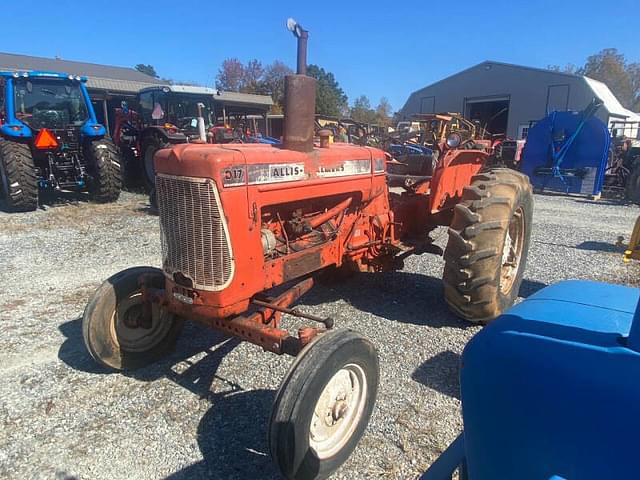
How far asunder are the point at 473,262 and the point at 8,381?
127 inches

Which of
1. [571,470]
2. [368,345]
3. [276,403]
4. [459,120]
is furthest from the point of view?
[459,120]

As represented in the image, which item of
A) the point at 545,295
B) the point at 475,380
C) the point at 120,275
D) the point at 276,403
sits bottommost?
the point at 276,403

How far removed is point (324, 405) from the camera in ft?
7.47

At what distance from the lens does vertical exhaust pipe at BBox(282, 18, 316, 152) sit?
279 cm

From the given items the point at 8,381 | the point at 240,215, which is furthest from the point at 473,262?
the point at 8,381

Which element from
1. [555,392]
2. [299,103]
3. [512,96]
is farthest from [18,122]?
[512,96]

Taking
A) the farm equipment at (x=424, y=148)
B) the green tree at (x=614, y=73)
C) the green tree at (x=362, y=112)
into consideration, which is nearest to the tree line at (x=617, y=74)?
the green tree at (x=614, y=73)

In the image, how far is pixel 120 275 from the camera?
305cm

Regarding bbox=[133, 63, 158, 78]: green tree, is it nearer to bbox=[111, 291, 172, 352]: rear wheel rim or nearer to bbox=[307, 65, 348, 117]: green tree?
bbox=[307, 65, 348, 117]: green tree

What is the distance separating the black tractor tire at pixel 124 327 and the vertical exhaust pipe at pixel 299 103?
1.26 meters

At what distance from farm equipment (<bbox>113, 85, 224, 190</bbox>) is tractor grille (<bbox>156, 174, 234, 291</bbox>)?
766cm

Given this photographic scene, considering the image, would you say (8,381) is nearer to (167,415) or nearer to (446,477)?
(167,415)

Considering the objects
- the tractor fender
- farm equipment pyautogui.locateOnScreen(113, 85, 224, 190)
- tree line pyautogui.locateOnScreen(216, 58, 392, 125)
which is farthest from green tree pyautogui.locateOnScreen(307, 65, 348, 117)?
the tractor fender

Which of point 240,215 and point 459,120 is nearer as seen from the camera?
point 240,215
